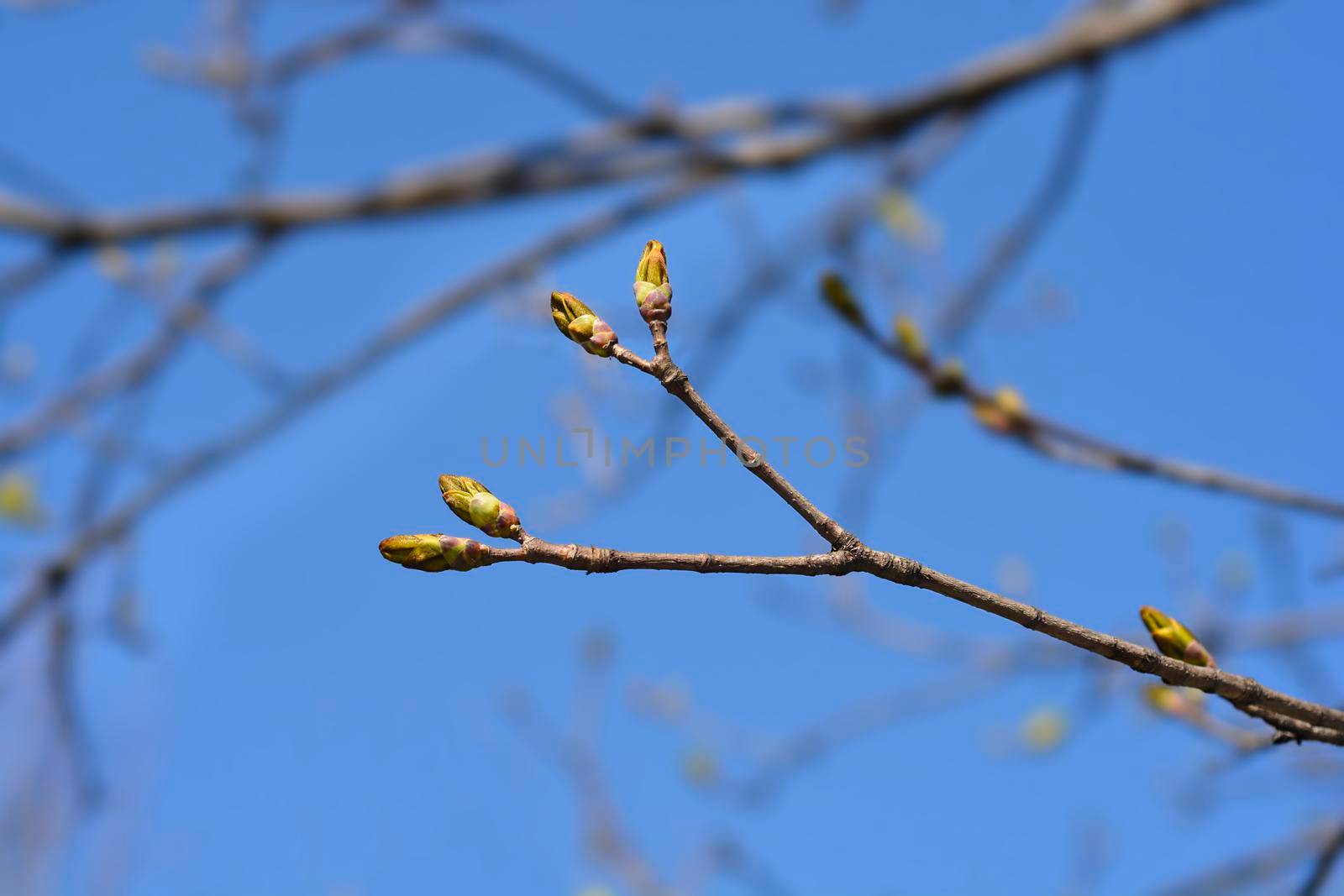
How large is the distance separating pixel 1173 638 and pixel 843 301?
0.75 meters

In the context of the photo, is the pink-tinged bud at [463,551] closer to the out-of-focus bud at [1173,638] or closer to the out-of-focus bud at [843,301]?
the out-of-focus bud at [1173,638]

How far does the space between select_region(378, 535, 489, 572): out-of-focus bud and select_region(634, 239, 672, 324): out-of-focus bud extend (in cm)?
29

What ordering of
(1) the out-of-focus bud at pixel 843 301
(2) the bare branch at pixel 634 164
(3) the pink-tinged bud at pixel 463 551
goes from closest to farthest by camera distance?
1. (3) the pink-tinged bud at pixel 463 551
2. (1) the out-of-focus bud at pixel 843 301
3. (2) the bare branch at pixel 634 164

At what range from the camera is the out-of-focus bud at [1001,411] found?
1.96m

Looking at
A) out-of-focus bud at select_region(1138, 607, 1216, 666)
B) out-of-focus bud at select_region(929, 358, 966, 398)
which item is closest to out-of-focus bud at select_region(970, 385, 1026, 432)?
out-of-focus bud at select_region(929, 358, 966, 398)

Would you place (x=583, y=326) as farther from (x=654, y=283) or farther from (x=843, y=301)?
(x=843, y=301)

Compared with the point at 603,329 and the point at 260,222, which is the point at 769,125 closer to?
the point at 260,222

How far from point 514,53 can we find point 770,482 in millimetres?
3031

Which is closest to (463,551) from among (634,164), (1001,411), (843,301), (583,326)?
(583,326)

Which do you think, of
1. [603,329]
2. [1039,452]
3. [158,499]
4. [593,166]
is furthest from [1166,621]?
[158,499]

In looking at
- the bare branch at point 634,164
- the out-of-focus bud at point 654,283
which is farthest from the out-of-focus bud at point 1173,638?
the bare branch at point 634,164

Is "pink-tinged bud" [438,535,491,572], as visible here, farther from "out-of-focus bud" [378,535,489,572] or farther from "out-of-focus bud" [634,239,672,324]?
"out-of-focus bud" [634,239,672,324]

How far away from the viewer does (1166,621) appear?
3.54 ft

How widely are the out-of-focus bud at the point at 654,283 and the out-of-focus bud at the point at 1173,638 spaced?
0.57 m
